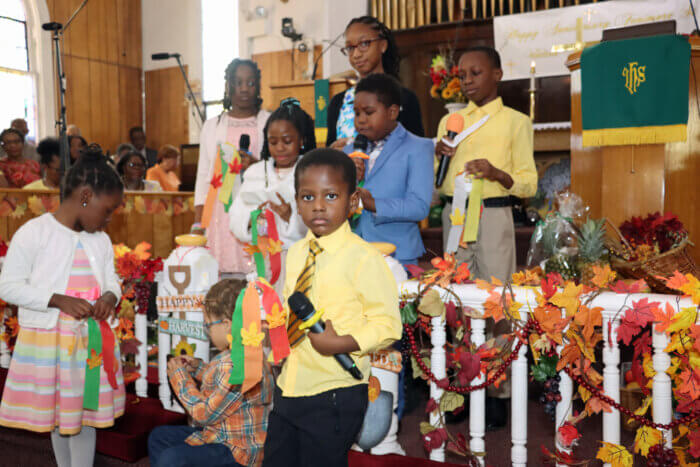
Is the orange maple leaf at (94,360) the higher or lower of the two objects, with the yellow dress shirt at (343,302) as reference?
lower

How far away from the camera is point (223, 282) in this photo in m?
1.98

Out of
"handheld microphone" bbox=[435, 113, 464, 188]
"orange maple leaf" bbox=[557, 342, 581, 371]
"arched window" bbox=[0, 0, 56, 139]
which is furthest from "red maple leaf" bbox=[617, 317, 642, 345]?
"arched window" bbox=[0, 0, 56, 139]

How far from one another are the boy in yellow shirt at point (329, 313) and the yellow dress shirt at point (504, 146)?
114 cm

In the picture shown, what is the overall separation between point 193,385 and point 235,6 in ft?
34.3

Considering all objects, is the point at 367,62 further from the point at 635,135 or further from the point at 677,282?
the point at 677,282

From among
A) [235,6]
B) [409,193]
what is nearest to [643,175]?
[409,193]

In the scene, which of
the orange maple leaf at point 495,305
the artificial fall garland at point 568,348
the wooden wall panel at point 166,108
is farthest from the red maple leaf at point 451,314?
the wooden wall panel at point 166,108

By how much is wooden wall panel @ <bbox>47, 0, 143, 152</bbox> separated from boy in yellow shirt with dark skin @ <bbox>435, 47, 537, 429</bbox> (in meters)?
10.2

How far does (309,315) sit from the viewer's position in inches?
53.4

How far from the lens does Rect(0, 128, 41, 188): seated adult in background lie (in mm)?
5656

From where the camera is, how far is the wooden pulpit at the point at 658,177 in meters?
3.03

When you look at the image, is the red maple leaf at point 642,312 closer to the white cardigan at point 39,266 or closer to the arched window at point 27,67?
the white cardigan at point 39,266

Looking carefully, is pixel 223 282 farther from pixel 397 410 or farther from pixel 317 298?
pixel 397 410

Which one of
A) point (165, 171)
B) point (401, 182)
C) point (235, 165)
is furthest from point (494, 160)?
point (165, 171)
